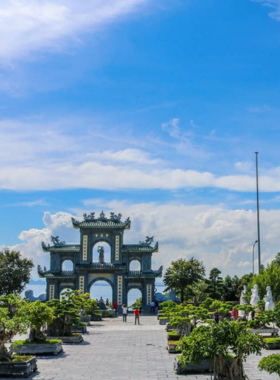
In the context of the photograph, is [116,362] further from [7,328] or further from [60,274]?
[60,274]

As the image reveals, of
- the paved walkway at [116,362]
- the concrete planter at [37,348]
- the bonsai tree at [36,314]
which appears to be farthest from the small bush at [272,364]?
the concrete planter at [37,348]

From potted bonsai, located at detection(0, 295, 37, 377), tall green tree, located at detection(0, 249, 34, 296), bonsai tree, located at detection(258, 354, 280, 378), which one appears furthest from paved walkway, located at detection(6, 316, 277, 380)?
tall green tree, located at detection(0, 249, 34, 296)

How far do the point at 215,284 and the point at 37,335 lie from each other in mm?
43836

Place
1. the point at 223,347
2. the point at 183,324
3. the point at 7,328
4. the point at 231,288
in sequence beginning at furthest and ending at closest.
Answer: the point at 231,288, the point at 183,324, the point at 7,328, the point at 223,347

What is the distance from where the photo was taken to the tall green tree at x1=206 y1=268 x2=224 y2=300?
215 ft

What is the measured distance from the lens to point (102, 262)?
2452 inches

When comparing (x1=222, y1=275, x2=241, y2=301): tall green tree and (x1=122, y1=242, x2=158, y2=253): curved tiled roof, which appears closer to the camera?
(x1=122, y1=242, x2=158, y2=253): curved tiled roof

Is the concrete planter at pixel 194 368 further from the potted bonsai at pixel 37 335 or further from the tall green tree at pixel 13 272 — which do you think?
the tall green tree at pixel 13 272

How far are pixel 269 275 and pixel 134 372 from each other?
3227 cm

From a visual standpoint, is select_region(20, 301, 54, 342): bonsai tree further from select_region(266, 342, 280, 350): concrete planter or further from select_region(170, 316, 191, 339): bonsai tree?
select_region(266, 342, 280, 350): concrete planter

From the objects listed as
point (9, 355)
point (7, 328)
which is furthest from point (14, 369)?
point (7, 328)

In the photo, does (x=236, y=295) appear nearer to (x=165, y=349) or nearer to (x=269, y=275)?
(x=269, y=275)

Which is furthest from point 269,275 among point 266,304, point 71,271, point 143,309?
point 71,271

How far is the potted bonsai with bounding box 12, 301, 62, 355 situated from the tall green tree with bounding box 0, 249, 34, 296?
116 feet
